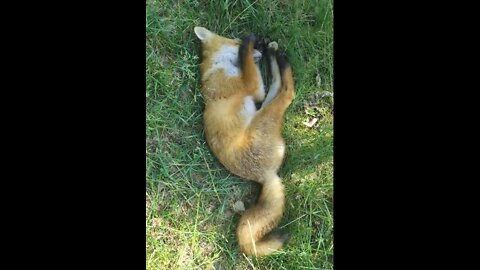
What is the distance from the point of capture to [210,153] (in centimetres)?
273

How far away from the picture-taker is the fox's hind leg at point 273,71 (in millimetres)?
2734

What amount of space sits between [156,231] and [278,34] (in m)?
1.26

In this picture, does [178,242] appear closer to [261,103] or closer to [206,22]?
[261,103]

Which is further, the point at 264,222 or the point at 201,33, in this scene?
the point at 201,33

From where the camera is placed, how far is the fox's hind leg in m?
2.73

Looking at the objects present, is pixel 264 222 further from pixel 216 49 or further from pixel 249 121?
pixel 216 49

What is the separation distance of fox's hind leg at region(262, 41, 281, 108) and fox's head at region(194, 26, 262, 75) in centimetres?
8

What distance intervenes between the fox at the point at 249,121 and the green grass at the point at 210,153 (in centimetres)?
7

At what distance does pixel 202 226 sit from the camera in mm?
2748

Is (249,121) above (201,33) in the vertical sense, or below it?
below

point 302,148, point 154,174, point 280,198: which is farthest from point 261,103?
point 154,174

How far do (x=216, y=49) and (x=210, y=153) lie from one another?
0.56 meters

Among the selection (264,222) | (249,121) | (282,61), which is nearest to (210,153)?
(249,121)

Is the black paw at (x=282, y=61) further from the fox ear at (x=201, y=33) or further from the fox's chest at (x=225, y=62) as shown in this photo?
the fox ear at (x=201, y=33)
